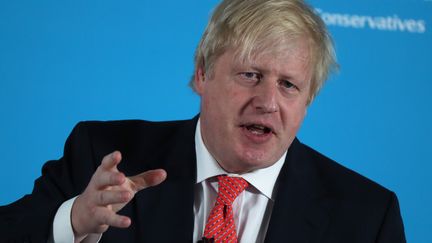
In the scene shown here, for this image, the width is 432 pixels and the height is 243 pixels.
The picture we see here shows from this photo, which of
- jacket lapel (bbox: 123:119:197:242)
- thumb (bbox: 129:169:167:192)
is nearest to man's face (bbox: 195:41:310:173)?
jacket lapel (bbox: 123:119:197:242)

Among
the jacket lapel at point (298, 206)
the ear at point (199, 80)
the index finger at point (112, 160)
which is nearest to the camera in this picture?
the index finger at point (112, 160)

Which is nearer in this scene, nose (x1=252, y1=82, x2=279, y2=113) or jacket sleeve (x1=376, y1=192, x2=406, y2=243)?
nose (x1=252, y1=82, x2=279, y2=113)

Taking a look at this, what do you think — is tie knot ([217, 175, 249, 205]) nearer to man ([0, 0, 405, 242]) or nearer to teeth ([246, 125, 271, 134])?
man ([0, 0, 405, 242])

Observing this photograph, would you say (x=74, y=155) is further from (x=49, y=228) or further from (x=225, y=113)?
(x=225, y=113)

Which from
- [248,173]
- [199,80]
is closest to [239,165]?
[248,173]

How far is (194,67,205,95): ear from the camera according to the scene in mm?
2068

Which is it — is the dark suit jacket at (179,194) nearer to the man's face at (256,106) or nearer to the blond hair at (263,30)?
the man's face at (256,106)

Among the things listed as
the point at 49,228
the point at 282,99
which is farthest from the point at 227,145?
the point at 49,228

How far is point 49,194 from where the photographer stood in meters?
2.00

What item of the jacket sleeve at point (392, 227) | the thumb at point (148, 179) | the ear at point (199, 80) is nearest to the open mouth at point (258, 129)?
the ear at point (199, 80)

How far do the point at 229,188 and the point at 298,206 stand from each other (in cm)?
22

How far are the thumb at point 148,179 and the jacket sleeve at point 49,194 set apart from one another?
276 millimetres

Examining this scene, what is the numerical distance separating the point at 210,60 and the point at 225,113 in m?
0.19

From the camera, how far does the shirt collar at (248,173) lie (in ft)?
6.51
